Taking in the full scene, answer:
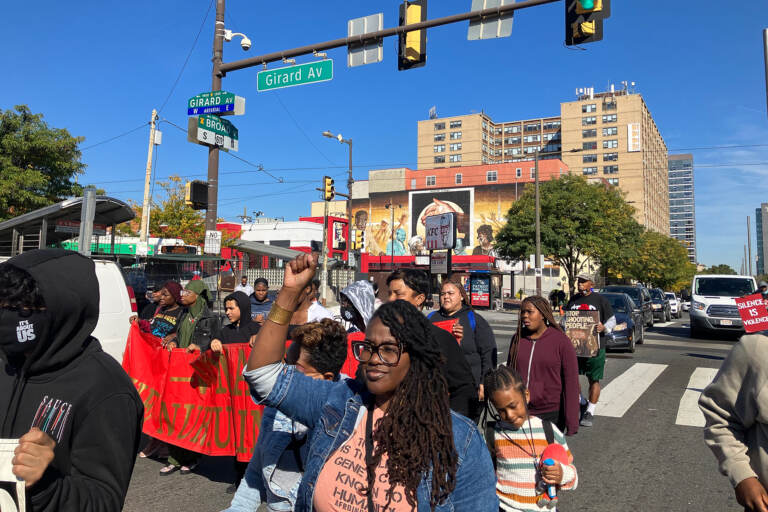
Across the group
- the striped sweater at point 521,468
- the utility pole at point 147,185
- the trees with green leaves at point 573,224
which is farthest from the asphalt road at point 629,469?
the trees with green leaves at point 573,224

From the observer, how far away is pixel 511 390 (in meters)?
3.26

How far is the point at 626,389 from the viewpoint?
9.56 m

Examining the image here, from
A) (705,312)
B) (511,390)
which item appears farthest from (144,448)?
(705,312)

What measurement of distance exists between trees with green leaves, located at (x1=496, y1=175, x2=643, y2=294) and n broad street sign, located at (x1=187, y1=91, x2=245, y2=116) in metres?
30.3

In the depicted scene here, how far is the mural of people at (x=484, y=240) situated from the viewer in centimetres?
7581

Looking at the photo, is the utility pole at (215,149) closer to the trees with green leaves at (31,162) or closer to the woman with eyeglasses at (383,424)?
the woman with eyeglasses at (383,424)

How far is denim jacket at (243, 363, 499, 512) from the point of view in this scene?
1.82 metres

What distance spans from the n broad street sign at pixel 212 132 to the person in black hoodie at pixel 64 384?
28.8ft

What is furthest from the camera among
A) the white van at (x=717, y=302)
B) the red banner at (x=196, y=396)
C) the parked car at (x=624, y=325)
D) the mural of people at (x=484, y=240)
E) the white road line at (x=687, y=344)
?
the mural of people at (x=484, y=240)

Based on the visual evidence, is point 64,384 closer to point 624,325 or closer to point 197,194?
point 197,194

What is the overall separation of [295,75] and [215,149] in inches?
83.7

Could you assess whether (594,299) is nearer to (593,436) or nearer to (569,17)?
(593,436)

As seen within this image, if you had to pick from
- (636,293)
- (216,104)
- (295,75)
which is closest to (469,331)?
(295,75)

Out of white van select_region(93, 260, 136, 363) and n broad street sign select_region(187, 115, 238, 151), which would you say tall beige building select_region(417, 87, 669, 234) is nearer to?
n broad street sign select_region(187, 115, 238, 151)
